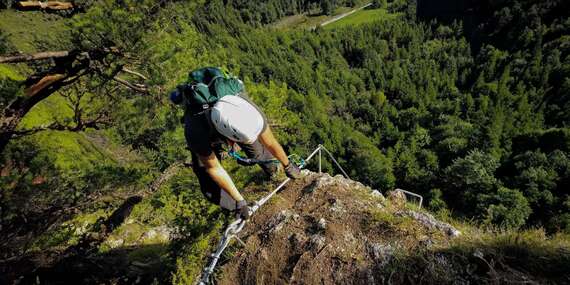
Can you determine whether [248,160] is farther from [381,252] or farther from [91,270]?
[91,270]

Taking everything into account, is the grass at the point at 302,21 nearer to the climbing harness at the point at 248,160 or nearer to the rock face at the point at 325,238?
the climbing harness at the point at 248,160

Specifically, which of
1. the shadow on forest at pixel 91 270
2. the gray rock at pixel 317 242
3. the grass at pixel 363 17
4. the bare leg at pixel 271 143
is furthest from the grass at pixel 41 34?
the grass at pixel 363 17

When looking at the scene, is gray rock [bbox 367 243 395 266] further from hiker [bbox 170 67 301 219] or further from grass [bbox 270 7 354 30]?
grass [bbox 270 7 354 30]

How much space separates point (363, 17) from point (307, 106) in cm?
7760

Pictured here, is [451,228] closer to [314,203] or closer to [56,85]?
[314,203]

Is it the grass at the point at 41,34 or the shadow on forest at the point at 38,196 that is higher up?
the grass at the point at 41,34

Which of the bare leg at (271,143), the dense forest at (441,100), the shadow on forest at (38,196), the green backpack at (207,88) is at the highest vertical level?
the green backpack at (207,88)

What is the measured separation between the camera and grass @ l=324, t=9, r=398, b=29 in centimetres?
13525

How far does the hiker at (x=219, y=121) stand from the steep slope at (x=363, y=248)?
1051mm

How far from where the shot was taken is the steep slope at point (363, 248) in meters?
3.61

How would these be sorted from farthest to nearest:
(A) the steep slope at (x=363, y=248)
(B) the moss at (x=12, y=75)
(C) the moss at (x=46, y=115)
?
(C) the moss at (x=46, y=115)
(B) the moss at (x=12, y=75)
(A) the steep slope at (x=363, y=248)

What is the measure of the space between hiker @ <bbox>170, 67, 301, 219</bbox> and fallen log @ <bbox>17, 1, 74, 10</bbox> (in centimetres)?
234

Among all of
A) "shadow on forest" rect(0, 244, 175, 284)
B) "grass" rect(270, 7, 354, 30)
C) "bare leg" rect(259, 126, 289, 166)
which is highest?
"bare leg" rect(259, 126, 289, 166)

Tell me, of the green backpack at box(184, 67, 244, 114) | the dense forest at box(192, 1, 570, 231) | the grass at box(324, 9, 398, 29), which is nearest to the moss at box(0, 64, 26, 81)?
the green backpack at box(184, 67, 244, 114)
